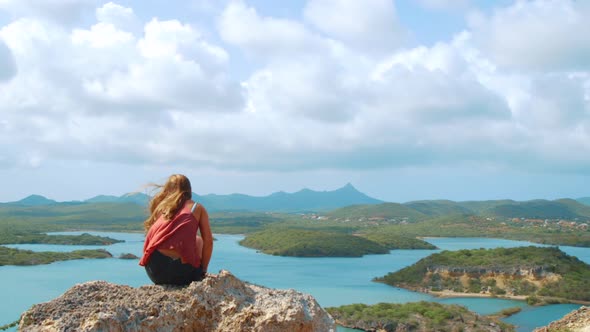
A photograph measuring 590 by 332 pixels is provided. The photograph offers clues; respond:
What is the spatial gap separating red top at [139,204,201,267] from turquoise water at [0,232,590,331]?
34.8 metres

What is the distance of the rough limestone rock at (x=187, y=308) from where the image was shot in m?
3.90

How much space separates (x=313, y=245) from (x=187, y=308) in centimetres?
8011

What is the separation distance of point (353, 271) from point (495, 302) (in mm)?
22391

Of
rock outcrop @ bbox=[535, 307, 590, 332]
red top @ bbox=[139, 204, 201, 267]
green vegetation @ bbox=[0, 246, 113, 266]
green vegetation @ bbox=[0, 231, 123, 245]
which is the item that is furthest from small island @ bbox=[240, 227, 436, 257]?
red top @ bbox=[139, 204, 201, 267]

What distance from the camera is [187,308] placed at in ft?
13.8

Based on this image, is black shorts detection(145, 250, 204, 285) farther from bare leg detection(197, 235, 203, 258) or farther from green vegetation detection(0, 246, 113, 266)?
green vegetation detection(0, 246, 113, 266)

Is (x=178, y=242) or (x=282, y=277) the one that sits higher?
(x=178, y=242)

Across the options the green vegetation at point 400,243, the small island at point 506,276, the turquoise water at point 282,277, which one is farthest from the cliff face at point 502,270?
the green vegetation at point 400,243

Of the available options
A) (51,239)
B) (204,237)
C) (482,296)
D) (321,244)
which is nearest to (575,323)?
(204,237)

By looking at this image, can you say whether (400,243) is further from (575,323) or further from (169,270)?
(169,270)

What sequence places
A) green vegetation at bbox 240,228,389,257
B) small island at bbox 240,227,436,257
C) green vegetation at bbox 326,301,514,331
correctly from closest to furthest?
green vegetation at bbox 326,301,514,331, green vegetation at bbox 240,228,389,257, small island at bbox 240,227,436,257

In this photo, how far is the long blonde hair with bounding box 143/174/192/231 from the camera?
Answer: 4.43m

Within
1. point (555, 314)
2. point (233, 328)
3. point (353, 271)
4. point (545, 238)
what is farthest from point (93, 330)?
point (545, 238)

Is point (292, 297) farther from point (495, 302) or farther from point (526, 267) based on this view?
point (526, 267)
